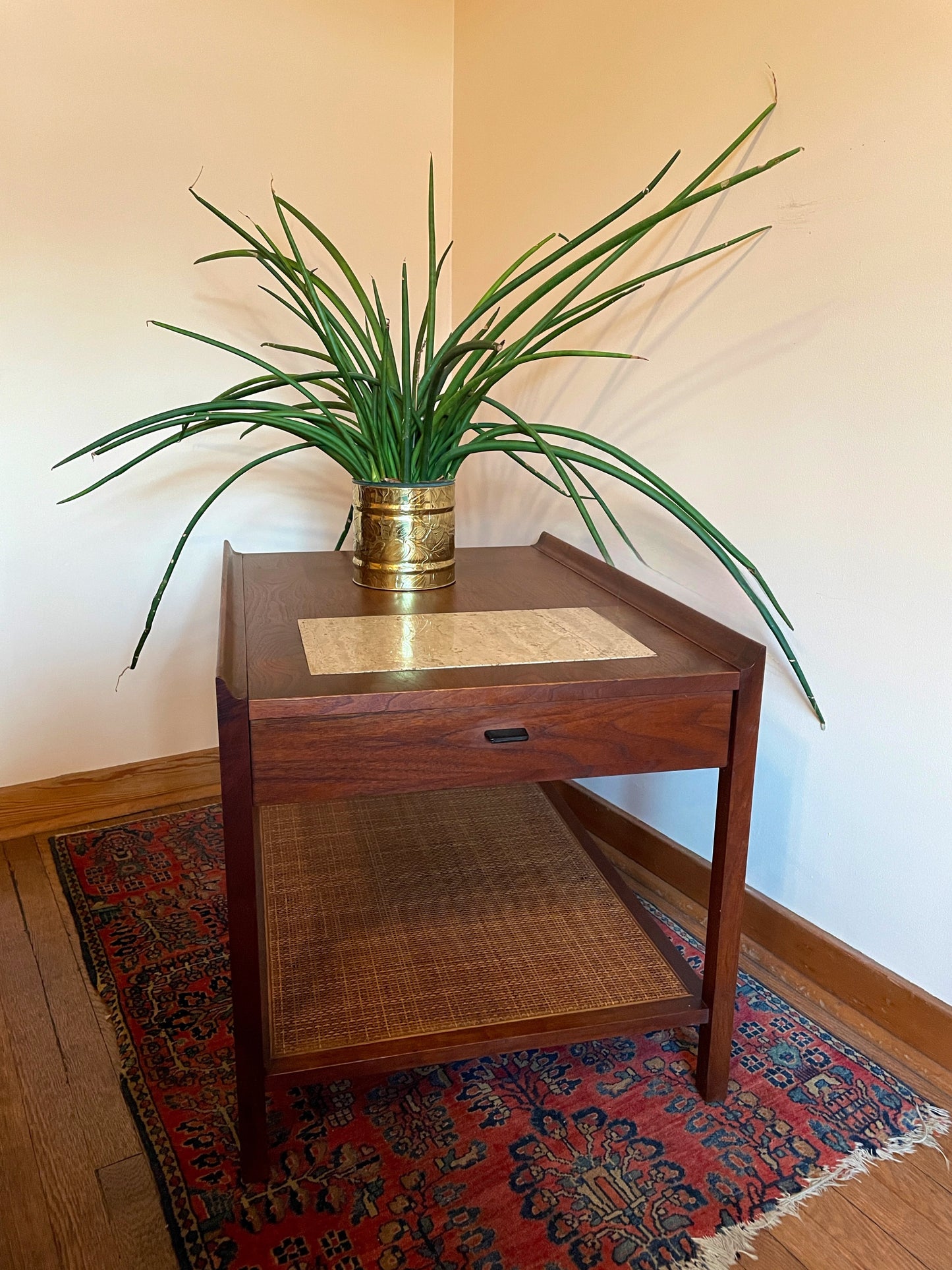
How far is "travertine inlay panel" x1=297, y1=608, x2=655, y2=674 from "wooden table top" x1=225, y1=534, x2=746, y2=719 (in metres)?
0.02

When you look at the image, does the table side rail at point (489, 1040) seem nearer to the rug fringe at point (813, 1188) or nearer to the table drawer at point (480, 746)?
the rug fringe at point (813, 1188)

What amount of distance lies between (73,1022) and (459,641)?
2.52 ft

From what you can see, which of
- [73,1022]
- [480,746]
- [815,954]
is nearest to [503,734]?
[480,746]

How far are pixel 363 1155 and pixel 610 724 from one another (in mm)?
559

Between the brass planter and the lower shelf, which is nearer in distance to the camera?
the lower shelf

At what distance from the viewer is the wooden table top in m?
0.89

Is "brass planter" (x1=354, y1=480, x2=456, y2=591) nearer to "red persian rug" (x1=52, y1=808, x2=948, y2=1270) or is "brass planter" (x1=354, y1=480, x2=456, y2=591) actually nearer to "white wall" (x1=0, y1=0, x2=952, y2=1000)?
"white wall" (x1=0, y1=0, x2=952, y2=1000)

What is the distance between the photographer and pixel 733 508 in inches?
54.2

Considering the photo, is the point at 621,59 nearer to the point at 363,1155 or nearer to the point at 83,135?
the point at 83,135

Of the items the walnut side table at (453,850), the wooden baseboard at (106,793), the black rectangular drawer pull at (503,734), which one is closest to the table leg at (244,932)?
the walnut side table at (453,850)

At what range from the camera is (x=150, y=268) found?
1742 millimetres

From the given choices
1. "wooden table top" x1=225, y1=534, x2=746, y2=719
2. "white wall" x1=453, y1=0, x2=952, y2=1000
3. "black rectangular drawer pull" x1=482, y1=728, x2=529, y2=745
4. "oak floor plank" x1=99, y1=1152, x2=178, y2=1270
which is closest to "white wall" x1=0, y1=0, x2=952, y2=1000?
"white wall" x1=453, y1=0, x2=952, y2=1000

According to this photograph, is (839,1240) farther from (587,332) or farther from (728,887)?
(587,332)

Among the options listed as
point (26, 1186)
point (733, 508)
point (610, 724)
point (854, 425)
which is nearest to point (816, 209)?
point (854, 425)
